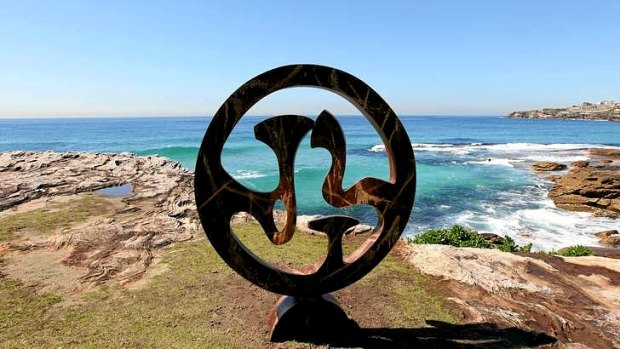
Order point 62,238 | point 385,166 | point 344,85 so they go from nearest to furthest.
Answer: point 344,85 → point 62,238 → point 385,166

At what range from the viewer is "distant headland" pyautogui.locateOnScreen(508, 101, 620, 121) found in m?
A: 123

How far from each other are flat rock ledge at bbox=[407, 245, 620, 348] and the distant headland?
140 metres

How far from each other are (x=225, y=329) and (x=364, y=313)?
2376 millimetres

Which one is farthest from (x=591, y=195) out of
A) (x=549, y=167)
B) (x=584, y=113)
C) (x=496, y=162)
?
(x=584, y=113)

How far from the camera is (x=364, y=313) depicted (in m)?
6.57

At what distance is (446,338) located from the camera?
19.3 feet

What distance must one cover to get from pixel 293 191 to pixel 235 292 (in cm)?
290

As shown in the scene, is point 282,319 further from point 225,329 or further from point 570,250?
point 570,250

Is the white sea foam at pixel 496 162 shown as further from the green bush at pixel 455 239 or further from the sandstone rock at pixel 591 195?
the green bush at pixel 455 239

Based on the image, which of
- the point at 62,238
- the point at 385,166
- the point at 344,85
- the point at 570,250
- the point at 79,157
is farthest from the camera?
the point at 385,166

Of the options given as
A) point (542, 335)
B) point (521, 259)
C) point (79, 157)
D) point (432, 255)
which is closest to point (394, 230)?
point (542, 335)

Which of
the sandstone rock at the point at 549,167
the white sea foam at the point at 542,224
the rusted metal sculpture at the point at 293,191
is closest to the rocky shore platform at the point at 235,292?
the rusted metal sculpture at the point at 293,191

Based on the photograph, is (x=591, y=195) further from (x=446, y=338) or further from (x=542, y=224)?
(x=446, y=338)

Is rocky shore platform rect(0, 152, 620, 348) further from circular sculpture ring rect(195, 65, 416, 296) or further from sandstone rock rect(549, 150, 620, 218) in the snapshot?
sandstone rock rect(549, 150, 620, 218)
